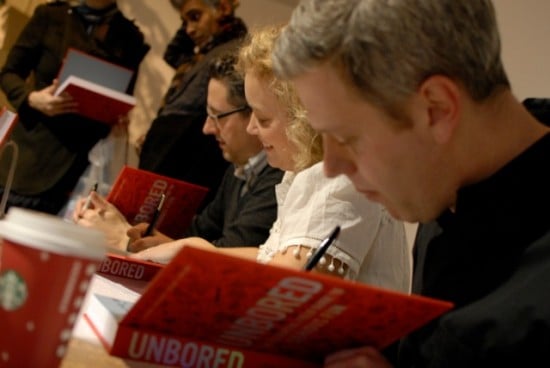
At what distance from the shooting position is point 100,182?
8.28 ft

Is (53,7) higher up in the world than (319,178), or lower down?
lower down

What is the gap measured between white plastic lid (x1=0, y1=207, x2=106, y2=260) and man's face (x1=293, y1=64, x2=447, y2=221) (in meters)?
0.34

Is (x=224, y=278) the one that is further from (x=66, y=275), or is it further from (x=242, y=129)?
(x=242, y=129)

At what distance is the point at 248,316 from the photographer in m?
0.65

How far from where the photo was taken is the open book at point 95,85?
2.37 metres

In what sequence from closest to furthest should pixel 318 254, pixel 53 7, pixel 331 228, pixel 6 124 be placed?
1. pixel 318 254
2. pixel 331 228
3. pixel 6 124
4. pixel 53 7

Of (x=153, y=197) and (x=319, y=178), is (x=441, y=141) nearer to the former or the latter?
(x=319, y=178)

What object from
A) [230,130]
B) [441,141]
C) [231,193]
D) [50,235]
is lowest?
[231,193]

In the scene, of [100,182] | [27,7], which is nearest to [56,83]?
[100,182]

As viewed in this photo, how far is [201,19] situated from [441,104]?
1.95 meters

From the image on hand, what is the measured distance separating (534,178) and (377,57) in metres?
0.21

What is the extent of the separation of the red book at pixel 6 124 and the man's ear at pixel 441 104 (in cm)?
115

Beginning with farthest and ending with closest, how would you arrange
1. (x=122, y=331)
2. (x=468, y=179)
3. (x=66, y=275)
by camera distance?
1. (x=468, y=179)
2. (x=122, y=331)
3. (x=66, y=275)

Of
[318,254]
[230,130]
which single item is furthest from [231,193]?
[318,254]
